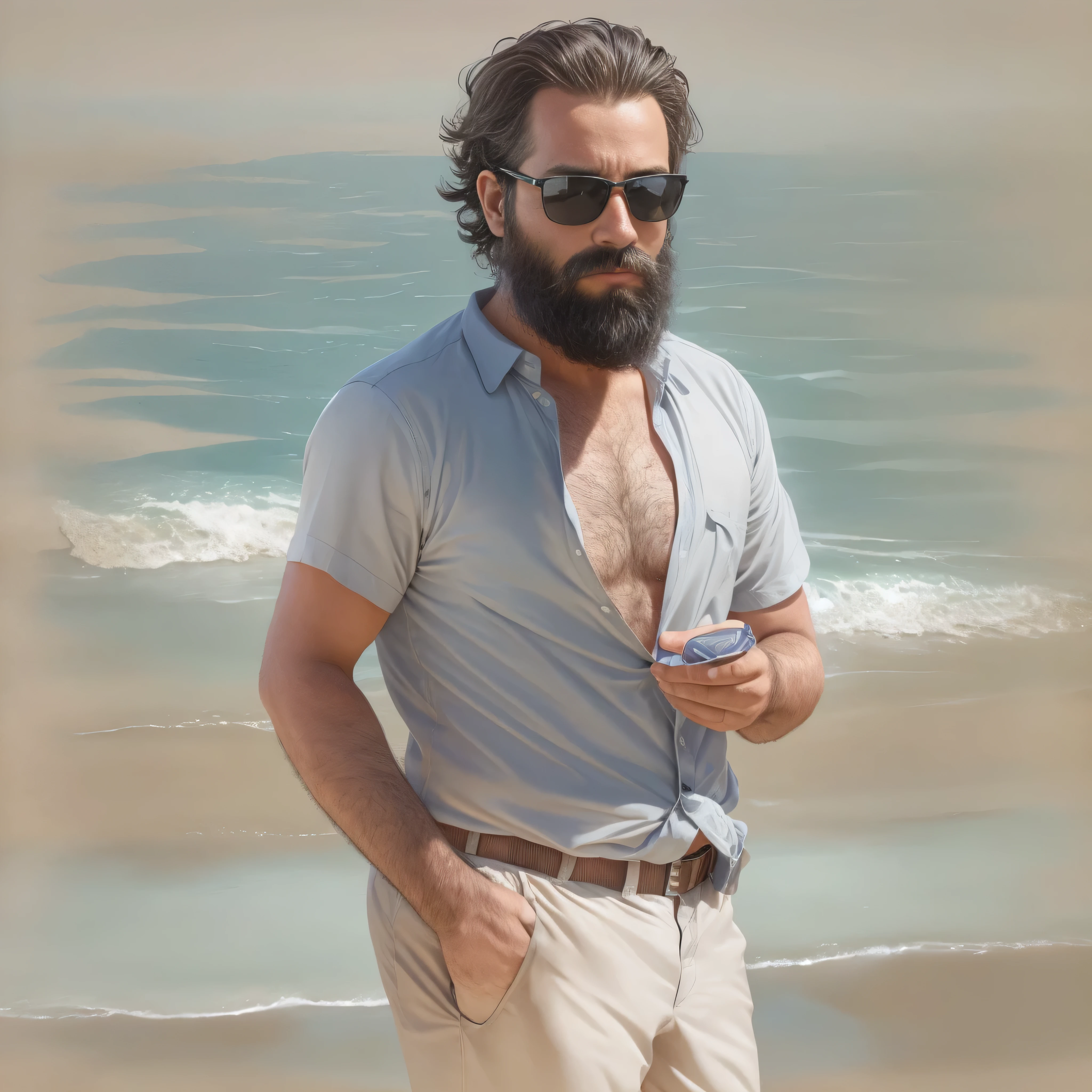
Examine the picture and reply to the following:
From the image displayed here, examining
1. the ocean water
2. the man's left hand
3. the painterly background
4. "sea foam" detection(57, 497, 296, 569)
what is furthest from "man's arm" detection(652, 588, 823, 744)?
"sea foam" detection(57, 497, 296, 569)

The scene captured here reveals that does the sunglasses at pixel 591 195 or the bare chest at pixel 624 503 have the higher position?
the sunglasses at pixel 591 195

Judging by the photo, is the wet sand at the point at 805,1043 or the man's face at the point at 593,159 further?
the wet sand at the point at 805,1043

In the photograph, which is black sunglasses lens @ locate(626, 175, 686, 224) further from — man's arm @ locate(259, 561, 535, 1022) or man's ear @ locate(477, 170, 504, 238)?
man's arm @ locate(259, 561, 535, 1022)

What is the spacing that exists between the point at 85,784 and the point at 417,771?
2.92 m

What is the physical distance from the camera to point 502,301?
1507mm

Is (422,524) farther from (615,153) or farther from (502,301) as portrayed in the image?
(615,153)

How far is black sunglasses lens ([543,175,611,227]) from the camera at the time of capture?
141 cm

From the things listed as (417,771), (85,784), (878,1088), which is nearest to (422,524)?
(417,771)

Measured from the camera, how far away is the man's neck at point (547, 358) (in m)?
1.47

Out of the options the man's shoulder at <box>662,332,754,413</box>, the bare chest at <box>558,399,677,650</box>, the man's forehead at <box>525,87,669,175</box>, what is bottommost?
the bare chest at <box>558,399,677,650</box>

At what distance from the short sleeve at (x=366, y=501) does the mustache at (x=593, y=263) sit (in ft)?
1.01

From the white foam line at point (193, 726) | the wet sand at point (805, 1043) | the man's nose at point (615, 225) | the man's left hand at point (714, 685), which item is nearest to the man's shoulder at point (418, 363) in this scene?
the man's nose at point (615, 225)

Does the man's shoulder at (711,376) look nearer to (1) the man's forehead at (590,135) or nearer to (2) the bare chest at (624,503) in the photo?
(2) the bare chest at (624,503)

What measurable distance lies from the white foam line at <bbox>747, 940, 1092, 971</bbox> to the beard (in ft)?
7.49
